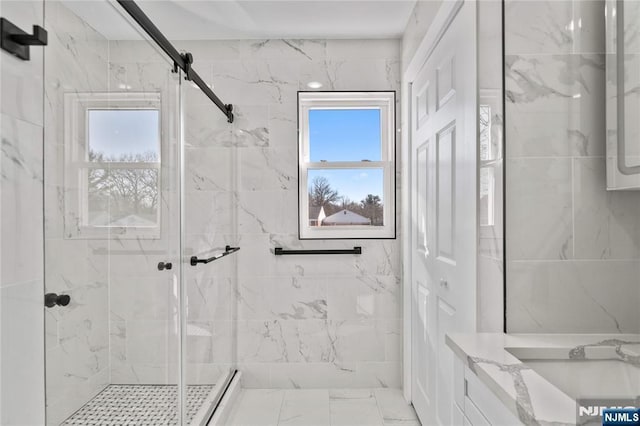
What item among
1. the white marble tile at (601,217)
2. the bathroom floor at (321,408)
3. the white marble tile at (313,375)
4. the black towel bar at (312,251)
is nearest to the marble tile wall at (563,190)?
the white marble tile at (601,217)

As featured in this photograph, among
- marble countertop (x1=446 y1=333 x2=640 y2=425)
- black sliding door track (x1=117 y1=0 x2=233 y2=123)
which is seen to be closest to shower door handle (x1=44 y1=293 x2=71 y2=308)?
black sliding door track (x1=117 y1=0 x2=233 y2=123)

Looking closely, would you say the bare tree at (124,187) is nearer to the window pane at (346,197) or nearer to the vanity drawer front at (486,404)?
the vanity drawer front at (486,404)

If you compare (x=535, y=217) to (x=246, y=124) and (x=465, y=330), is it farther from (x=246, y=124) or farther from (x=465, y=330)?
(x=246, y=124)

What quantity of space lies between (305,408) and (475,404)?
1624 millimetres

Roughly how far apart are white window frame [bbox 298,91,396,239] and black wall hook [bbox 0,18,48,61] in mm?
1988

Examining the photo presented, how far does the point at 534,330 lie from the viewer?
125cm

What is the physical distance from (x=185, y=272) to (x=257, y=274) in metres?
0.98

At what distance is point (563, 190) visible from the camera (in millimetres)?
1241

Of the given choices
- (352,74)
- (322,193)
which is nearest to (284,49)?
(352,74)

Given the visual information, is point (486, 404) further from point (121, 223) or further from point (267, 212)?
point (267, 212)

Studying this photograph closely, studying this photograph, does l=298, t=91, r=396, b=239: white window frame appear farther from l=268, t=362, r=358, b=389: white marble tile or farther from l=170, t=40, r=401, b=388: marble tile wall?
l=268, t=362, r=358, b=389: white marble tile

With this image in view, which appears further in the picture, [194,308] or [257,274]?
[257,274]

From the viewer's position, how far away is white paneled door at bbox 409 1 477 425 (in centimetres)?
154

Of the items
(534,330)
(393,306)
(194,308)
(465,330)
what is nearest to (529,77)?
(534,330)
